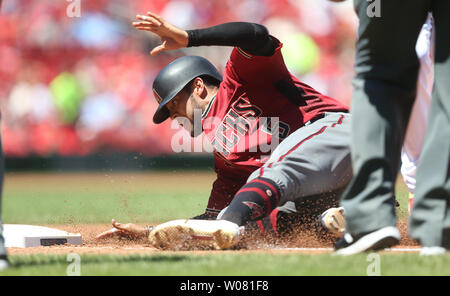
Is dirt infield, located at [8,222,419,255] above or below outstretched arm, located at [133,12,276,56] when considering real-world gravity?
below

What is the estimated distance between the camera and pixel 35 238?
4.40 m

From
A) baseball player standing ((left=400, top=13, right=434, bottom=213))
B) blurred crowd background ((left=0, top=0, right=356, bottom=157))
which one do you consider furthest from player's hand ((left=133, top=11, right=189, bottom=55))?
blurred crowd background ((left=0, top=0, right=356, bottom=157))

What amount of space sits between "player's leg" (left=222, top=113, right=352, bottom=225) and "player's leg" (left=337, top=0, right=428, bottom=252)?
2.64 ft

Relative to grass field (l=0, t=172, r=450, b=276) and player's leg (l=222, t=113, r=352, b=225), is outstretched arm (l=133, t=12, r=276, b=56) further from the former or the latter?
grass field (l=0, t=172, r=450, b=276)

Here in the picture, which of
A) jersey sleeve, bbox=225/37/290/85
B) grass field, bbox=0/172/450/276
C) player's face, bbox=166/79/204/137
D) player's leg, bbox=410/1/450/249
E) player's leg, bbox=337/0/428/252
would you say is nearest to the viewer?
grass field, bbox=0/172/450/276

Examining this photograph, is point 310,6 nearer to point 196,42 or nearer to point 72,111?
point 72,111

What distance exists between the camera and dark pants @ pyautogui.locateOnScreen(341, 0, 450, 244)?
270cm

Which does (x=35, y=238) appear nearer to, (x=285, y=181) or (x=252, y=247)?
(x=252, y=247)

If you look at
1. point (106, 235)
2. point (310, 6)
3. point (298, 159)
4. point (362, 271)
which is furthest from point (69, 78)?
point (362, 271)

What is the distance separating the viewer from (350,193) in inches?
110

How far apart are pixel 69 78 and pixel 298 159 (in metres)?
13.4

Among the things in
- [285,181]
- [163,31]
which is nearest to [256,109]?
[285,181]

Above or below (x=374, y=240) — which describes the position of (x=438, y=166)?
above

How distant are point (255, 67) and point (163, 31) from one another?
29.9 inches
